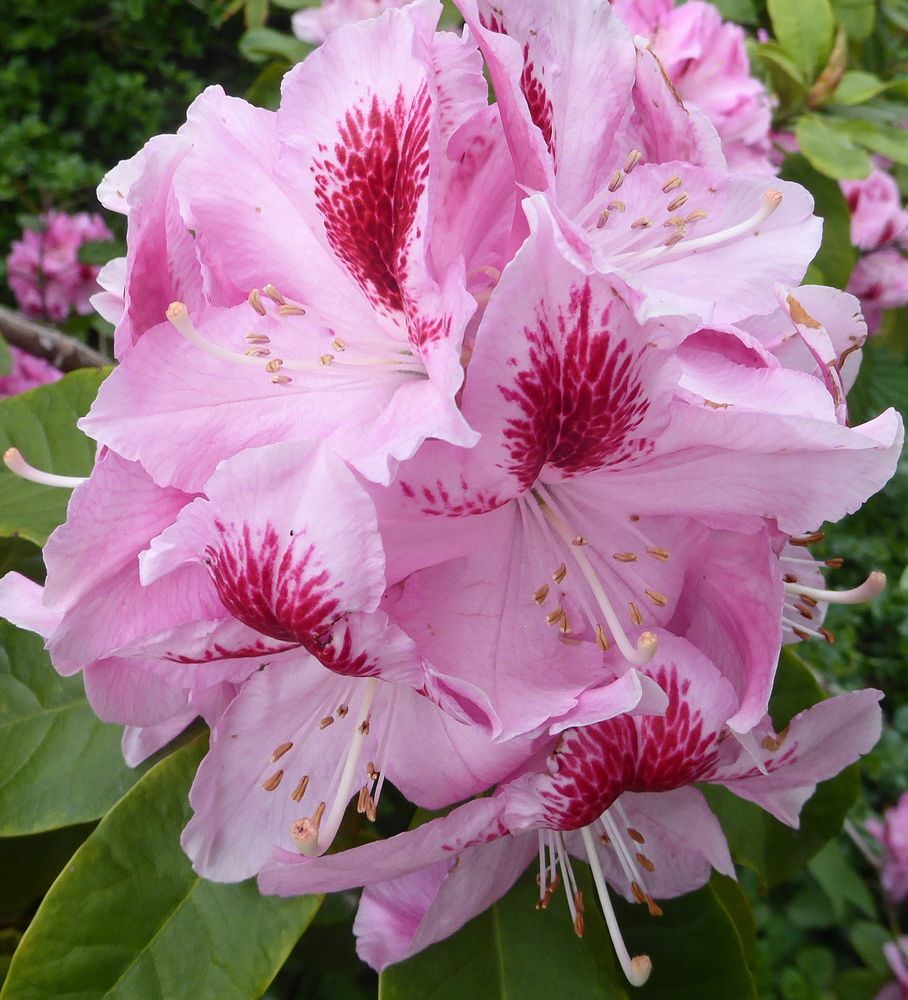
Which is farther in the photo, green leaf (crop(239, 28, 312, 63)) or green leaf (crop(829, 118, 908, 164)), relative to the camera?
green leaf (crop(239, 28, 312, 63))

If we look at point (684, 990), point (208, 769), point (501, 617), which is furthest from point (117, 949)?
point (684, 990)

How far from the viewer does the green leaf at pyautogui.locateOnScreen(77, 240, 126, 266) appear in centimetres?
211

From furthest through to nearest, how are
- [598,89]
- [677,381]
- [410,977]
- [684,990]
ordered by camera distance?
[684,990]
[410,977]
[598,89]
[677,381]

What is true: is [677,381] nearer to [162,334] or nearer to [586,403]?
[586,403]

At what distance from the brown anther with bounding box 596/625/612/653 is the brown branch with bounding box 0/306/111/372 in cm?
98

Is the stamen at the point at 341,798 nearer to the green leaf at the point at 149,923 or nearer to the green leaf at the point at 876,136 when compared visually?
the green leaf at the point at 149,923

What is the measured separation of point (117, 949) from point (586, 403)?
49 centimetres

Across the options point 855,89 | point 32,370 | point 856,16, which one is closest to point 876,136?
point 855,89

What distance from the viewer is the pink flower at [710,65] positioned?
52.6 inches

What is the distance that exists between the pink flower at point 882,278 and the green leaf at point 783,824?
3.73ft

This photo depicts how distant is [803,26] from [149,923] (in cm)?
150

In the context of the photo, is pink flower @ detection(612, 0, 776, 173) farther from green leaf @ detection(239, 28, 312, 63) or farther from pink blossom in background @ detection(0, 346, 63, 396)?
pink blossom in background @ detection(0, 346, 63, 396)

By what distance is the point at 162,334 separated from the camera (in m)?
0.54

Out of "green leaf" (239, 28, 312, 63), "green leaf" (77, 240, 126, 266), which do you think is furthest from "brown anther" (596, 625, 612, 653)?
"green leaf" (77, 240, 126, 266)
